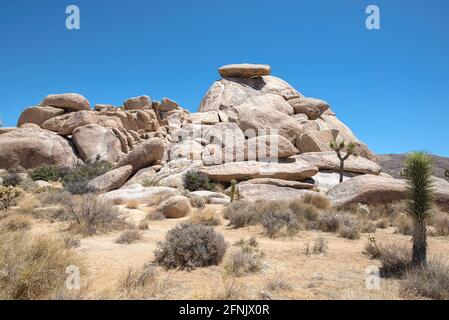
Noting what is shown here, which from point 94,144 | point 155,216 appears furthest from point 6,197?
point 94,144

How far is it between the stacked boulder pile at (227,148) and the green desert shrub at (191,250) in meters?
6.12

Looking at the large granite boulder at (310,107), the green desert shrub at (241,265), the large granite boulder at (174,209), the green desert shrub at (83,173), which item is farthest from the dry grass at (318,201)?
the large granite boulder at (310,107)

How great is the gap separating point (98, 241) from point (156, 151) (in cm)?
1433

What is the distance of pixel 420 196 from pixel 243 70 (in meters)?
30.2

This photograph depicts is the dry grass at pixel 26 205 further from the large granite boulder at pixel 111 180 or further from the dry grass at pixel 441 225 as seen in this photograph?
the dry grass at pixel 441 225

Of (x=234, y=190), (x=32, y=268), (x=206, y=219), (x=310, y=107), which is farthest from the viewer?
Result: (x=310, y=107)

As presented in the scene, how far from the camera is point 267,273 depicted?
5.56 meters

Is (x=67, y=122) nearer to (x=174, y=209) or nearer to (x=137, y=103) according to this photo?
(x=137, y=103)

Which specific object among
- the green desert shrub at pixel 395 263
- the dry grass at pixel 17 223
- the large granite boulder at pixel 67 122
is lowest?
the green desert shrub at pixel 395 263

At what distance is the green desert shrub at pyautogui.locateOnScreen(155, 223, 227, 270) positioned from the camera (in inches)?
233

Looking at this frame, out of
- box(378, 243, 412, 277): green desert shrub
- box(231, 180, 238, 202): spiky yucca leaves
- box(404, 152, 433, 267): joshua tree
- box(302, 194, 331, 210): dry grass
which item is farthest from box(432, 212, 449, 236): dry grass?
box(231, 180, 238, 202): spiky yucca leaves

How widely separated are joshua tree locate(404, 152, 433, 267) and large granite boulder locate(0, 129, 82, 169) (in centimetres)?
2554

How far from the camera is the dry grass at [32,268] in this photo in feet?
13.4
